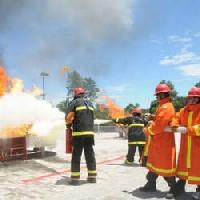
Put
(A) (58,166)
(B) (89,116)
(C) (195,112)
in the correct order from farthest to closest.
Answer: (A) (58,166)
(B) (89,116)
(C) (195,112)

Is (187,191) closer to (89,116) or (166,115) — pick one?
(166,115)

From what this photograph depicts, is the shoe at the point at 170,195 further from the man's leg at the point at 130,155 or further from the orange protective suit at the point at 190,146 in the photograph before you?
the man's leg at the point at 130,155

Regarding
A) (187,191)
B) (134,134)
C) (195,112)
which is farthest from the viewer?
(134,134)

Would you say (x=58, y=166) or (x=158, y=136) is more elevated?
(x=158, y=136)

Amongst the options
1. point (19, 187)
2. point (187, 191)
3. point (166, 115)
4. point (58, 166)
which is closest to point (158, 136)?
point (166, 115)

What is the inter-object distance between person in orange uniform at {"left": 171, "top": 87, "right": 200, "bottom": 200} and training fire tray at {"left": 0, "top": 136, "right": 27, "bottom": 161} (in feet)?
17.0

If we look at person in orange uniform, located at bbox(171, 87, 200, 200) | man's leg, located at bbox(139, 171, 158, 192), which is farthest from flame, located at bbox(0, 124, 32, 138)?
person in orange uniform, located at bbox(171, 87, 200, 200)

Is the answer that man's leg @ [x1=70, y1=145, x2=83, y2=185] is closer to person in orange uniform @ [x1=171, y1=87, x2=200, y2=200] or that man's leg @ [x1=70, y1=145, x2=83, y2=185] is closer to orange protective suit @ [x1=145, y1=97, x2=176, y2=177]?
orange protective suit @ [x1=145, y1=97, x2=176, y2=177]

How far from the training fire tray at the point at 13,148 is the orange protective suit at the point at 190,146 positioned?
5.18 metres

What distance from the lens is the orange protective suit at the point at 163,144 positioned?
Answer: 21.6ft

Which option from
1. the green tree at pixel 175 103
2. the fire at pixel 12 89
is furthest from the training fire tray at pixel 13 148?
the green tree at pixel 175 103

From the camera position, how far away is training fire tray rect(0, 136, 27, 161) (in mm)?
10281

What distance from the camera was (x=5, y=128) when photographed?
10648 millimetres

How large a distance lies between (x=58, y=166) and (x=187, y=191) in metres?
4.00
